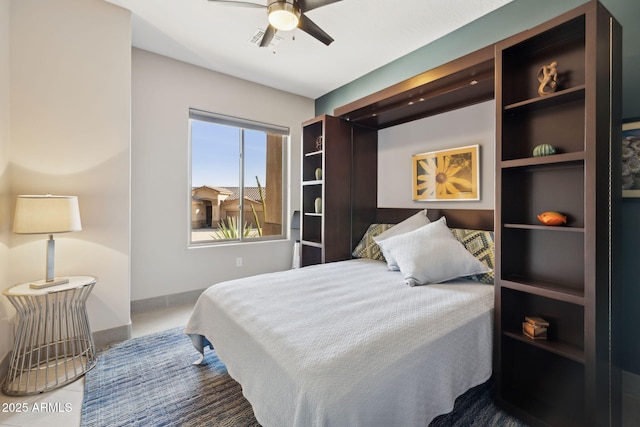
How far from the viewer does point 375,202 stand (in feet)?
11.6

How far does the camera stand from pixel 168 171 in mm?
3381

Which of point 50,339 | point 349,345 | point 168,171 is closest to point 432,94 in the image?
point 349,345

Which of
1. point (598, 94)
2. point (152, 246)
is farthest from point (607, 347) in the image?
point (152, 246)

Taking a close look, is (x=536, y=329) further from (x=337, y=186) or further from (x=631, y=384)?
(x=337, y=186)

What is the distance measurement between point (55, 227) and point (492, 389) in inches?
125

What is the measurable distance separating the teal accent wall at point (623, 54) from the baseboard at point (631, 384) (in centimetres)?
4

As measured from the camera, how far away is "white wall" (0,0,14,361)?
2.02m

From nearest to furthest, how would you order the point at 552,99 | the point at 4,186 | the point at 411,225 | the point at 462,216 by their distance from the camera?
the point at 552,99 < the point at 4,186 < the point at 462,216 < the point at 411,225

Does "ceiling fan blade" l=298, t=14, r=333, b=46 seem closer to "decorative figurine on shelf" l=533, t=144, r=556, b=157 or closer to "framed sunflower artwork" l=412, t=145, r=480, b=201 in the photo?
"framed sunflower artwork" l=412, t=145, r=480, b=201

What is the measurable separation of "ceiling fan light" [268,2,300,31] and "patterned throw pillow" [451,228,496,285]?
2131 mm

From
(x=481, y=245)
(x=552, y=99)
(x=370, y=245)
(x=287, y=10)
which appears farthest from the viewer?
(x=370, y=245)

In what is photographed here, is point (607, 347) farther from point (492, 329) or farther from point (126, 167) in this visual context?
point (126, 167)

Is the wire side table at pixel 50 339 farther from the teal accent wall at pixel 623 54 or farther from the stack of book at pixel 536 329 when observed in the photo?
the teal accent wall at pixel 623 54

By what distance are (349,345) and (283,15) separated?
77.5 inches
